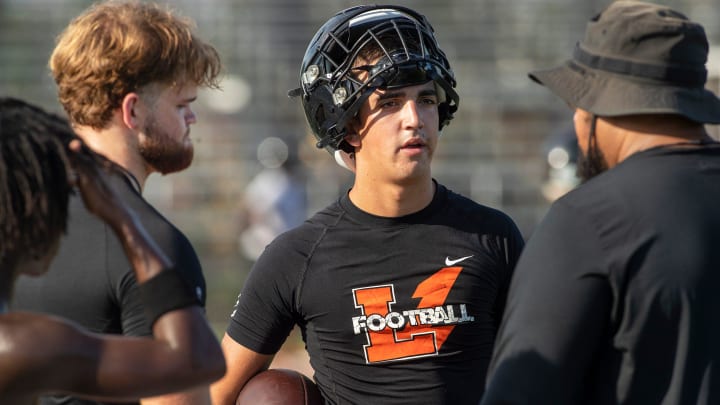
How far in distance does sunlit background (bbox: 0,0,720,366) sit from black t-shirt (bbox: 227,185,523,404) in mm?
9403

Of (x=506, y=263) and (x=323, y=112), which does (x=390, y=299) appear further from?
(x=323, y=112)

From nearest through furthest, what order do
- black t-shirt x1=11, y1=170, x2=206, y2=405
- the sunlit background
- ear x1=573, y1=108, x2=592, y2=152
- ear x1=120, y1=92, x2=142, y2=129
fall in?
ear x1=573, y1=108, x2=592, y2=152 < black t-shirt x1=11, y1=170, x2=206, y2=405 < ear x1=120, y1=92, x2=142, y2=129 < the sunlit background

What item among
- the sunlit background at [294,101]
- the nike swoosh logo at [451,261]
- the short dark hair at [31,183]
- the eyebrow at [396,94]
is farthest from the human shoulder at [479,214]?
the sunlit background at [294,101]

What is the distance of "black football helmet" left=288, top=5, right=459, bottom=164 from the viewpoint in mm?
4094

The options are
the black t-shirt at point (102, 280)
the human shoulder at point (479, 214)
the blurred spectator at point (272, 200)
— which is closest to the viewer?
the black t-shirt at point (102, 280)

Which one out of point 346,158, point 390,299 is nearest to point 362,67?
point 346,158

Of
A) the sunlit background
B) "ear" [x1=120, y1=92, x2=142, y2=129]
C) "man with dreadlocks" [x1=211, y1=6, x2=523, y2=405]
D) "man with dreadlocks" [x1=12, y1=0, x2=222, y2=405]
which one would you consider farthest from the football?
the sunlit background

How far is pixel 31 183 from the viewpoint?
270 cm

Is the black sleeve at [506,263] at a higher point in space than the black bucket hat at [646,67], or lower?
lower

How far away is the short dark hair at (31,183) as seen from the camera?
2.68m

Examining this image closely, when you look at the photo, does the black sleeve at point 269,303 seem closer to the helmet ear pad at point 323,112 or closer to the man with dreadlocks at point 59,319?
the helmet ear pad at point 323,112

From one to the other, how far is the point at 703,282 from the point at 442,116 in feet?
5.87

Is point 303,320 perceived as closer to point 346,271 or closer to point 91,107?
point 346,271

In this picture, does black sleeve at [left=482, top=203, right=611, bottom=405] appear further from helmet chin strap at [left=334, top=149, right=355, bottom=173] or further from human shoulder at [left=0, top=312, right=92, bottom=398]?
helmet chin strap at [left=334, top=149, right=355, bottom=173]
